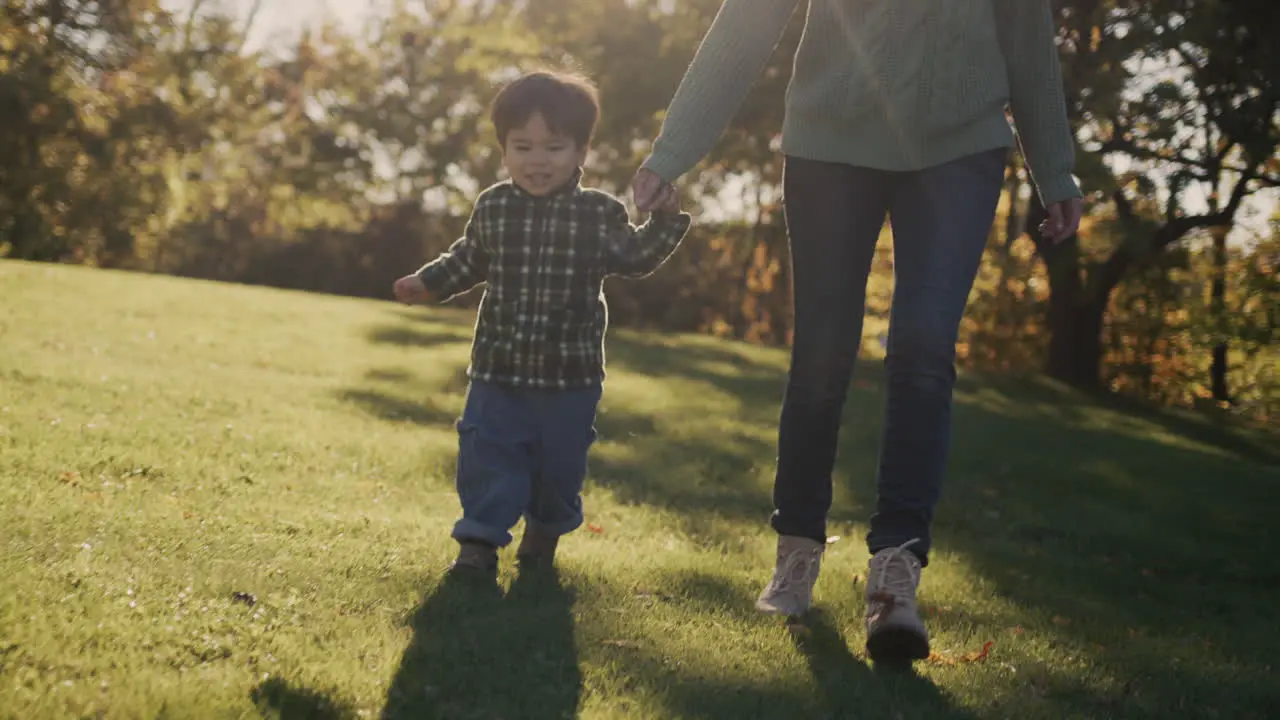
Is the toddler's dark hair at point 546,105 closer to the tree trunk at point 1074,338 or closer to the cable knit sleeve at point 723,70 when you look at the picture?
the cable knit sleeve at point 723,70

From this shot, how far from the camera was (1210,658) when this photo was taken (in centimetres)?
361

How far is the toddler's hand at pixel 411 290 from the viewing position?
363 cm

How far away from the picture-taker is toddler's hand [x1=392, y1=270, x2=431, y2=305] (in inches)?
143

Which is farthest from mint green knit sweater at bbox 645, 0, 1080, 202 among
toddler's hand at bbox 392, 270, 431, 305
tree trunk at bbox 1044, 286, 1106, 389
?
tree trunk at bbox 1044, 286, 1106, 389

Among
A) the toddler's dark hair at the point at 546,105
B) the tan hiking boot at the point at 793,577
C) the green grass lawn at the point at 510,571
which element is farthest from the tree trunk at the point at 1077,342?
the tan hiking boot at the point at 793,577

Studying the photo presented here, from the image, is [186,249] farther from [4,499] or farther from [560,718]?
[560,718]

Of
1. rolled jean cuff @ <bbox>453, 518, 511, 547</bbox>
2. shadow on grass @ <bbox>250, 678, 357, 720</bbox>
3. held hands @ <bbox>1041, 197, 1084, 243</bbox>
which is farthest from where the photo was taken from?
rolled jean cuff @ <bbox>453, 518, 511, 547</bbox>

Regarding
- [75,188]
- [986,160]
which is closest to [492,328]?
[986,160]

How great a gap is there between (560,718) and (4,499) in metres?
2.12

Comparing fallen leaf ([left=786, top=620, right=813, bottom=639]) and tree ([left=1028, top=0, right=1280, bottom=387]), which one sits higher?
tree ([left=1028, top=0, right=1280, bottom=387])

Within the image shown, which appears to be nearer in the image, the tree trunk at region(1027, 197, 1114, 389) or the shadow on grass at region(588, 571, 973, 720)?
the shadow on grass at region(588, 571, 973, 720)

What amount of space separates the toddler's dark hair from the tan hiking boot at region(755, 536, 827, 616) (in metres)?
1.36

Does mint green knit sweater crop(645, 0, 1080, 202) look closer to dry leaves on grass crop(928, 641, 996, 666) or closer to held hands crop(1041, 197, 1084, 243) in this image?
held hands crop(1041, 197, 1084, 243)

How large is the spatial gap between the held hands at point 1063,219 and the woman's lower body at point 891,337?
24 centimetres
